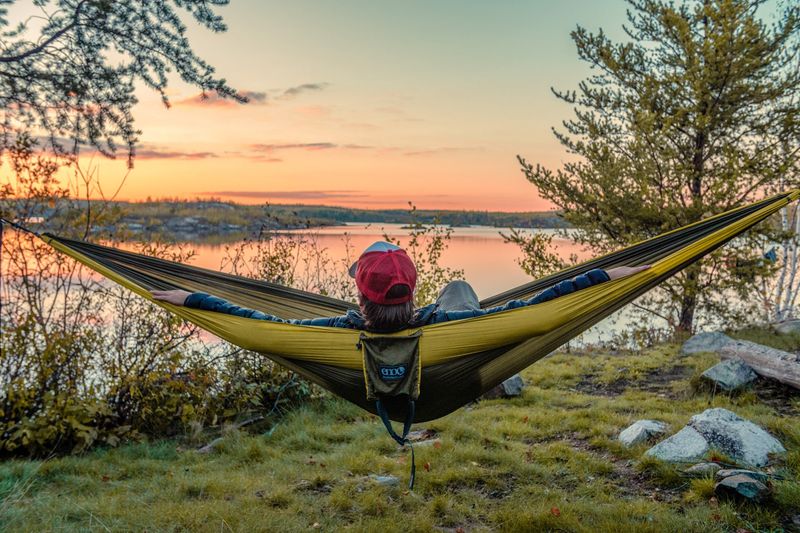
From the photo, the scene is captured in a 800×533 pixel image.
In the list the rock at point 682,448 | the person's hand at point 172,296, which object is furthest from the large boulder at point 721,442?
the person's hand at point 172,296

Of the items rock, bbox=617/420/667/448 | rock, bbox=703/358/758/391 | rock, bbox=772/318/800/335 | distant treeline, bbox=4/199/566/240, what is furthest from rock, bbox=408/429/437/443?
rock, bbox=772/318/800/335

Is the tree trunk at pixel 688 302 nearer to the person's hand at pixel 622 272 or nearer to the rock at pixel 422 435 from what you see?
the rock at pixel 422 435

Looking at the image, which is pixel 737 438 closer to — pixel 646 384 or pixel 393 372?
pixel 646 384

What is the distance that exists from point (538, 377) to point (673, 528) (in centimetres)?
284

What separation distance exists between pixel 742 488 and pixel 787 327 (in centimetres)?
427

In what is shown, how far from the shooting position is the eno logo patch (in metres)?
1.95

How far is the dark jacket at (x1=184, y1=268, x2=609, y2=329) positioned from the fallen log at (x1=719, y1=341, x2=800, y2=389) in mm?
2610

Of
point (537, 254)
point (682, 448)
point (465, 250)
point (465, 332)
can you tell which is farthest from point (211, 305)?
point (465, 250)

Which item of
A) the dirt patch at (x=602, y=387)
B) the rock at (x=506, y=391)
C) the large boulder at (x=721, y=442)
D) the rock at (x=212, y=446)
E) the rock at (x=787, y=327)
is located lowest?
the rock at (x=212, y=446)

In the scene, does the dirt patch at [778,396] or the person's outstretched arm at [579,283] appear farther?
the dirt patch at [778,396]

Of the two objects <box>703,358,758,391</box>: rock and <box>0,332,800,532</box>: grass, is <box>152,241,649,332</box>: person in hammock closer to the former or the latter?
<box>0,332,800,532</box>: grass

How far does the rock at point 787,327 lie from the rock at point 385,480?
15.6ft

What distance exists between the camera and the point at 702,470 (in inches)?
102

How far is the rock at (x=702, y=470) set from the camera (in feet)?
8.42
